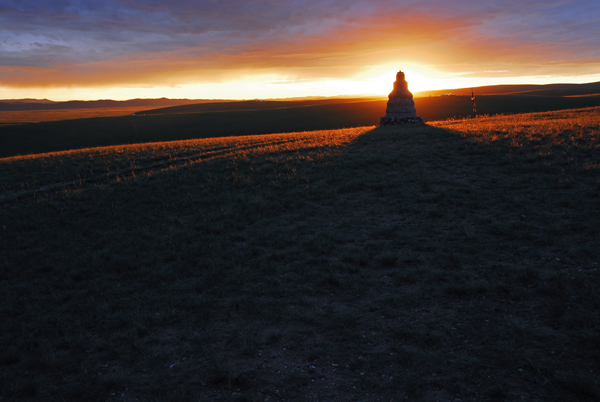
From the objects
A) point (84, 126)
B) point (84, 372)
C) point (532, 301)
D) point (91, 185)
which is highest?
point (84, 126)

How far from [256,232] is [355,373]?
5846 millimetres

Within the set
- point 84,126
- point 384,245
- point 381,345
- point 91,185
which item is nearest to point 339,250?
point 384,245

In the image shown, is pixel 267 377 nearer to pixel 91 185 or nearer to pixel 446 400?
pixel 446 400

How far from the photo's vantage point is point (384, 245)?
27.5ft

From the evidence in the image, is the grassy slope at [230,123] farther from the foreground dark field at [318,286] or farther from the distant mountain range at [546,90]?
the foreground dark field at [318,286]

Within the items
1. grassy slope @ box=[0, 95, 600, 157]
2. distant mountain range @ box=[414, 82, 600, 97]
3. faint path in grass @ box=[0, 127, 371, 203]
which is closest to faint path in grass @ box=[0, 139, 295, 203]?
faint path in grass @ box=[0, 127, 371, 203]

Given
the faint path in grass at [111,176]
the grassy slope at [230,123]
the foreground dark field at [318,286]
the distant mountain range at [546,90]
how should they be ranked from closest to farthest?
the foreground dark field at [318,286], the faint path in grass at [111,176], the grassy slope at [230,123], the distant mountain range at [546,90]

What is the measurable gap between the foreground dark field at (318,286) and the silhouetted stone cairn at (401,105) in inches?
856

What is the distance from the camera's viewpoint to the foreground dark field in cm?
470

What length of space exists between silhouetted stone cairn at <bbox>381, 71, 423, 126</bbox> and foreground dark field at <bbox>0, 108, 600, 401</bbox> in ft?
71.3

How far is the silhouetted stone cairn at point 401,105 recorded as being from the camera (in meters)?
35.2

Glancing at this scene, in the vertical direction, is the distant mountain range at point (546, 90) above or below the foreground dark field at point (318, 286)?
above

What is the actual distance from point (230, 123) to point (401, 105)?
50.6 m

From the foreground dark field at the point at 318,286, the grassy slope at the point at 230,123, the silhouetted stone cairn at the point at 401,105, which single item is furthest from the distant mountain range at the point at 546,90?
the foreground dark field at the point at 318,286
